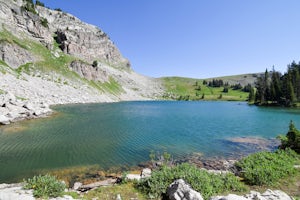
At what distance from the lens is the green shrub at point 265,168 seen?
12312 millimetres

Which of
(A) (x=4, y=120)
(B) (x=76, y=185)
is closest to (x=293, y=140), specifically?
(B) (x=76, y=185)

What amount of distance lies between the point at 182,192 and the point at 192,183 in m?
1.32

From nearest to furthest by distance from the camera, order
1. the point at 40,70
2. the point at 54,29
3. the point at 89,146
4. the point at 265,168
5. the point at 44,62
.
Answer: the point at 265,168 → the point at 89,146 → the point at 40,70 → the point at 44,62 → the point at 54,29

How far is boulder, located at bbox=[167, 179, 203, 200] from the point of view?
29.2ft

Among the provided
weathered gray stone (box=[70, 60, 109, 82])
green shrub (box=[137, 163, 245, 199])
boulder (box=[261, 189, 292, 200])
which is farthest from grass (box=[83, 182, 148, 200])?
weathered gray stone (box=[70, 60, 109, 82])

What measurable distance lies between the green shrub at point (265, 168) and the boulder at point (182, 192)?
5518 mm

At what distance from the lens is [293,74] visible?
107 metres

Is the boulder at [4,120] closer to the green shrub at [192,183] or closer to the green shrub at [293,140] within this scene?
the green shrub at [192,183]

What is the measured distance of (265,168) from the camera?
522 inches

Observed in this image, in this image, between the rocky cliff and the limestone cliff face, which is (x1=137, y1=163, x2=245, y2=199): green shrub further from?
the limestone cliff face

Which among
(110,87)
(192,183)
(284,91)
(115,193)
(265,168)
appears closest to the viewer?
(115,193)

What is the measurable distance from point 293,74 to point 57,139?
412ft

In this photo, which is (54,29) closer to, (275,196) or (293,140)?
(293,140)

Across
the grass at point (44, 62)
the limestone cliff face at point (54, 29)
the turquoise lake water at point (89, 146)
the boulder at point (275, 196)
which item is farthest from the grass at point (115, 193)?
the limestone cliff face at point (54, 29)
